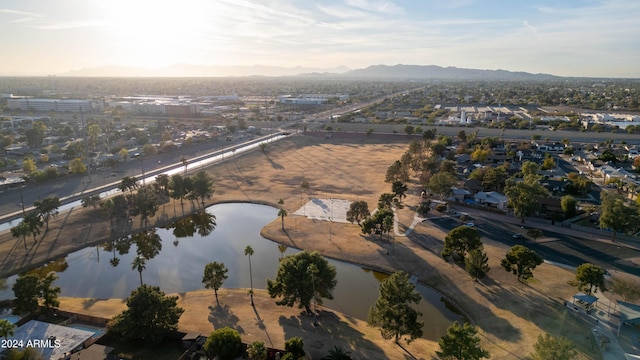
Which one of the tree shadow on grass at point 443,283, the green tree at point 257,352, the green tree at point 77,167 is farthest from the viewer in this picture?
the green tree at point 77,167

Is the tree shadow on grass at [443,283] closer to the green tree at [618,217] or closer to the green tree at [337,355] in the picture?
the green tree at [337,355]

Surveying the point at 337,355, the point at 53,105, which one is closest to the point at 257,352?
the point at 337,355

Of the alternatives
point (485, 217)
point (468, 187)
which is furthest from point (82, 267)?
point (468, 187)

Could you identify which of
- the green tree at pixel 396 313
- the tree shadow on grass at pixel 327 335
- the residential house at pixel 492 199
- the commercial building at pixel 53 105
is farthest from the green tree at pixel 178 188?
the commercial building at pixel 53 105

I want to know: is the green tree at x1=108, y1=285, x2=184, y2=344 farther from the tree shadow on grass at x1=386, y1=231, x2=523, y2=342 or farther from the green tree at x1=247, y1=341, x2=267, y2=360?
the tree shadow on grass at x1=386, y1=231, x2=523, y2=342

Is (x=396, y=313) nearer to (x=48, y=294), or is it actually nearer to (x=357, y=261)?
(x=357, y=261)

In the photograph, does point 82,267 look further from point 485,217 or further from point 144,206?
point 485,217
